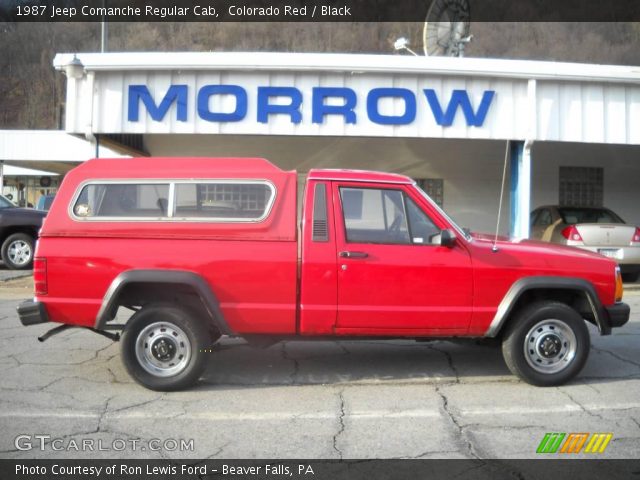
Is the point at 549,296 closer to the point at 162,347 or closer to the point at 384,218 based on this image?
the point at 384,218

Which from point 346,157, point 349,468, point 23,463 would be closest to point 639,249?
point 346,157

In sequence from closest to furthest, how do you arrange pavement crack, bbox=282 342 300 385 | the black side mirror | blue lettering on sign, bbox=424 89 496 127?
1. the black side mirror
2. pavement crack, bbox=282 342 300 385
3. blue lettering on sign, bbox=424 89 496 127

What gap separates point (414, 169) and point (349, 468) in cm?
1336

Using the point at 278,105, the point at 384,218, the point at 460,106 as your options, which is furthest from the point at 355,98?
the point at 384,218

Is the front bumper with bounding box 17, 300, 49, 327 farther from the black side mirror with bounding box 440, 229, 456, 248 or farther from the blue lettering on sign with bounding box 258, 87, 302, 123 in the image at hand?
the blue lettering on sign with bounding box 258, 87, 302, 123

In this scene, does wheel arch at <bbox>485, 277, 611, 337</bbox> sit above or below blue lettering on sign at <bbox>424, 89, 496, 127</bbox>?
below

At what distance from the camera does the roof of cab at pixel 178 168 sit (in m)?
5.03

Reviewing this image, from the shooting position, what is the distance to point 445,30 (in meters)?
14.5

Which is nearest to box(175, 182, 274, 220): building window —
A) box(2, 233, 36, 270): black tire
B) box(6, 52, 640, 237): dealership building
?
box(6, 52, 640, 237): dealership building

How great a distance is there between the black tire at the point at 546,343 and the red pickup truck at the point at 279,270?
0.04 ft

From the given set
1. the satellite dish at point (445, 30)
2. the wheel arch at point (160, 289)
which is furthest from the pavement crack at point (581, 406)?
the satellite dish at point (445, 30)

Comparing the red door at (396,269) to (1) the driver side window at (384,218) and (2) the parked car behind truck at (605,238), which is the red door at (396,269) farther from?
(2) the parked car behind truck at (605,238)

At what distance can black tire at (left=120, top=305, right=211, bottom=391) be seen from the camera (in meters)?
4.85

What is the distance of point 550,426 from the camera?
4223mm
